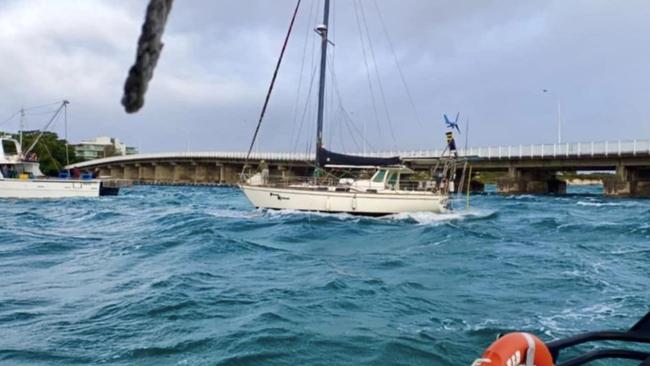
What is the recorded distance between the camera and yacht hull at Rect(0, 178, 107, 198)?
43.2 metres

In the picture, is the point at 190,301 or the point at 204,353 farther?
the point at 190,301

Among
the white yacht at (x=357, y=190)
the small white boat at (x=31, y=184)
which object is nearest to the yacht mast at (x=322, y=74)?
the white yacht at (x=357, y=190)

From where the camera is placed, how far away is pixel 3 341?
25.2 ft

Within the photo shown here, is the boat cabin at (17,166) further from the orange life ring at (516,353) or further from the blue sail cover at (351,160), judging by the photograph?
the orange life ring at (516,353)

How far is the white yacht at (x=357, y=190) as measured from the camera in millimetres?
29781

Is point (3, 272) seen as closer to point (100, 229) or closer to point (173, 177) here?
point (100, 229)

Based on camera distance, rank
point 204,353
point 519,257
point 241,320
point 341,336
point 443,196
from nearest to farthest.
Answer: point 204,353 < point 341,336 < point 241,320 < point 519,257 < point 443,196

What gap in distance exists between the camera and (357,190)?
3012 cm

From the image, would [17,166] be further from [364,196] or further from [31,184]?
[364,196]

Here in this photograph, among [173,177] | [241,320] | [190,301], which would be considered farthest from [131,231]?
[173,177]

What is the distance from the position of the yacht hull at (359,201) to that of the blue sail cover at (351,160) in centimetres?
229

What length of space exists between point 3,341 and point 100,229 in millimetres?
16834

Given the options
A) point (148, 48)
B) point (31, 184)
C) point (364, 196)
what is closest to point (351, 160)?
point (364, 196)

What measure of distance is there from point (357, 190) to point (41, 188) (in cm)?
2804
